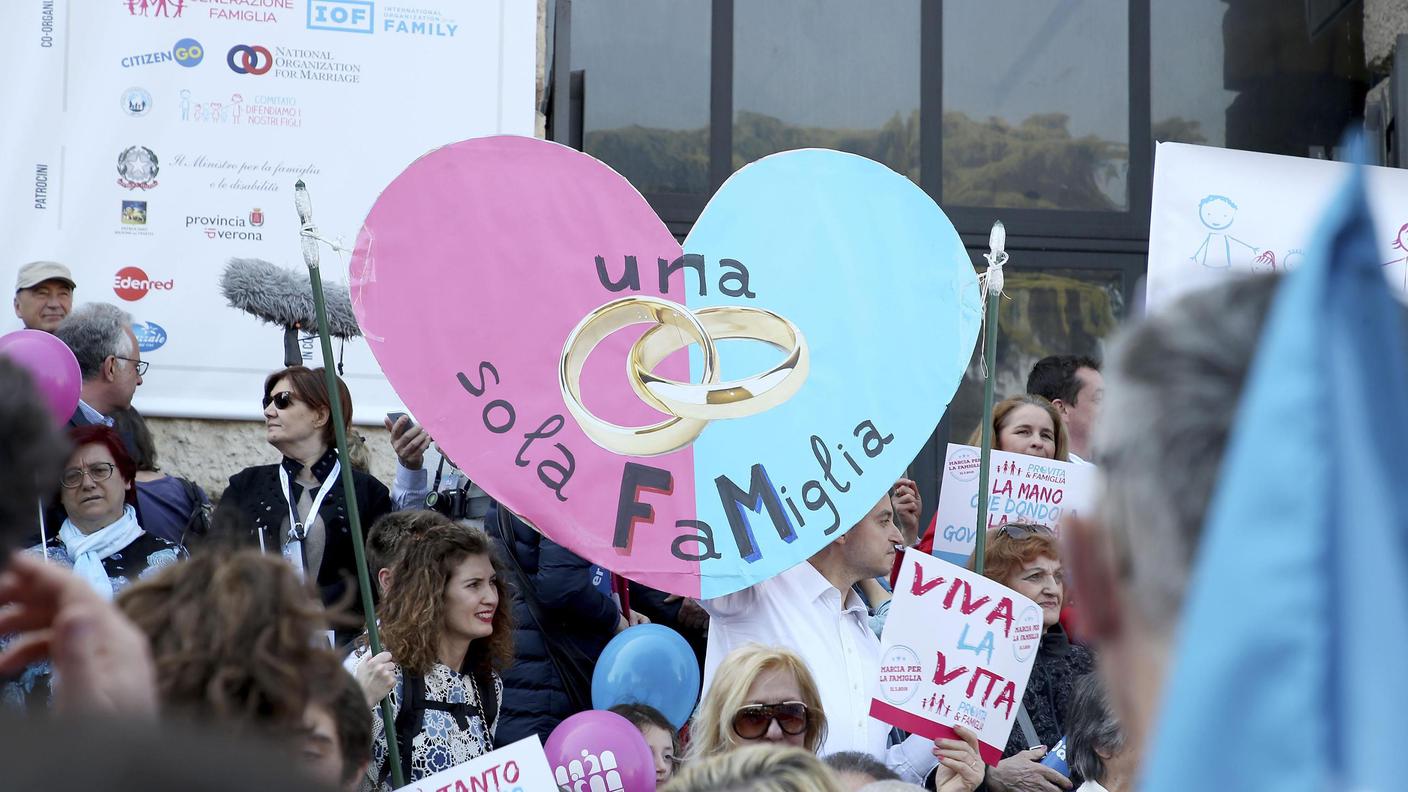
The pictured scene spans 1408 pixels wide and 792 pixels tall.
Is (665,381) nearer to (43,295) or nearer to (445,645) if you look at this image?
(445,645)

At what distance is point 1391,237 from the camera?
18.2 feet

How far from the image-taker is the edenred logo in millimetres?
5781

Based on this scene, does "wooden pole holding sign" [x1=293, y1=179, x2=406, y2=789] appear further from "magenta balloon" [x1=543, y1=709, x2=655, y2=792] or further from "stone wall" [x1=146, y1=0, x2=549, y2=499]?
"stone wall" [x1=146, y1=0, x2=549, y2=499]

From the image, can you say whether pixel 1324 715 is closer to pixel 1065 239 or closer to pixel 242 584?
pixel 242 584

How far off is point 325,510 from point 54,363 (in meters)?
0.84

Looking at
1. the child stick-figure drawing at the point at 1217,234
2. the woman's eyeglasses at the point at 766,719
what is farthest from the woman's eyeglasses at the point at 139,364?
the child stick-figure drawing at the point at 1217,234

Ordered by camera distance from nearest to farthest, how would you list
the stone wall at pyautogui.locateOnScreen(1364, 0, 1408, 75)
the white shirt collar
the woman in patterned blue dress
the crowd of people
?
1. the crowd of people
2. the woman in patterned blue dress
3. the white shirt collar
4. the stone wall at pyautogui.locateOnScreen(1364, 0, 1408, 75)

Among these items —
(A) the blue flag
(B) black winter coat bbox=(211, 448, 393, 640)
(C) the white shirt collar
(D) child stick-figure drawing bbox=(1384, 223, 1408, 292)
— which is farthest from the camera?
(D) child stick-figure drawing bbox=(1384, 223, 1408, 292)

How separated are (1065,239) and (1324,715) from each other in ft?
21.0

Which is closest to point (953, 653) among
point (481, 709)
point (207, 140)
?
point (481, 709)

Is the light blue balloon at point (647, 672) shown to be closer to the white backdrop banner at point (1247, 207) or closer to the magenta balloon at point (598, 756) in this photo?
the magenta balloon at point (598, 756)

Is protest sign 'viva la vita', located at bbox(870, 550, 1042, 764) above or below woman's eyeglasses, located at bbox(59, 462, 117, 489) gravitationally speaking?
below

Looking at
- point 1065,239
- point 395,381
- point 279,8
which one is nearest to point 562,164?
point 395,381

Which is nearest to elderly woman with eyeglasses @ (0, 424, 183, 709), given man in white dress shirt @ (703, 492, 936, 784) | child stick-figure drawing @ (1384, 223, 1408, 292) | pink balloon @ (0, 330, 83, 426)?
pink balloon @ (0, 330, 83, 426)
